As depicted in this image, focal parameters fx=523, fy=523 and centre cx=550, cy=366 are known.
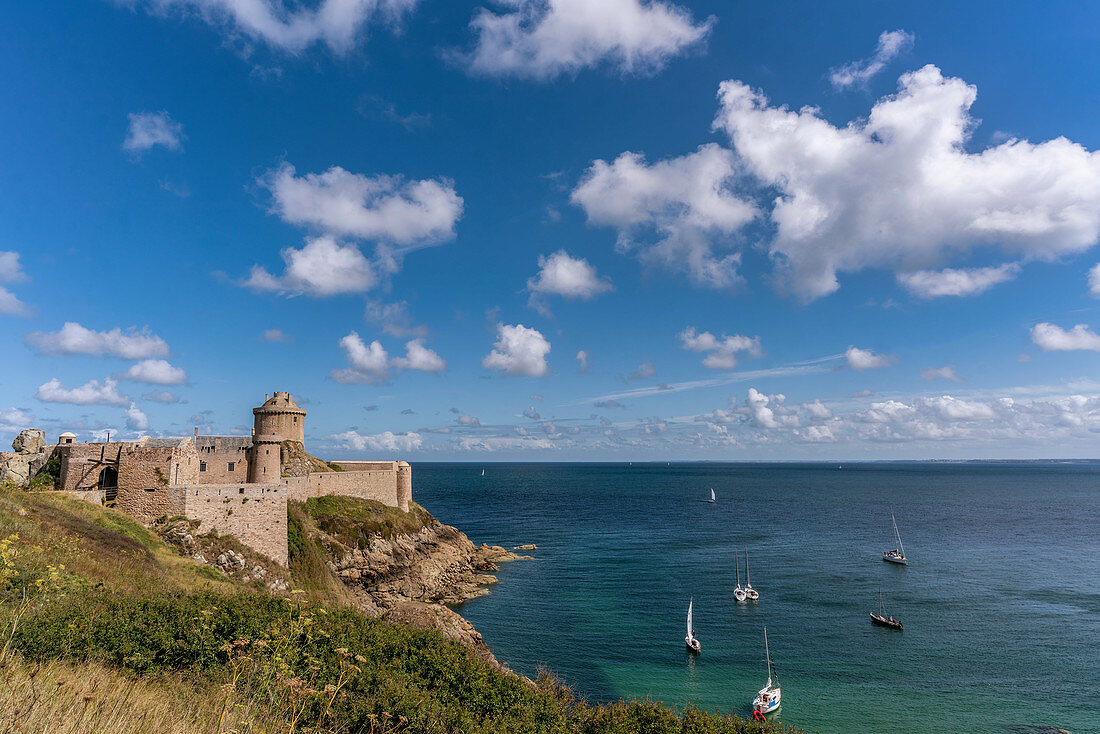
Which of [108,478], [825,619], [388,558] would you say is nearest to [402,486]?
[388,558]

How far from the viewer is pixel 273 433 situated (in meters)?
50.2

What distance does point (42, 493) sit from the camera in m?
27.0

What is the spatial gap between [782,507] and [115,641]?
14276cm

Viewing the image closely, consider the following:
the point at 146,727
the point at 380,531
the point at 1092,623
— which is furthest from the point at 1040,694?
the point at 380,531

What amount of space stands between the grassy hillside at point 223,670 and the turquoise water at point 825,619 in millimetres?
17112

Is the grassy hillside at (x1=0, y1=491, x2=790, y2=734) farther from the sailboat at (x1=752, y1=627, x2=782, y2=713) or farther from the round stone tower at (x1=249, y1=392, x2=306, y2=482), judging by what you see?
the round stone tower at (x1=249, y1=392, x2=306, y2=482)

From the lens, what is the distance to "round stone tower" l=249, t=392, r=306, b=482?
156ft

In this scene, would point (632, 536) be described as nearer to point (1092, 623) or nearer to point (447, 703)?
point (1092, 623)

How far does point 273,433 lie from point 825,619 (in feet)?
180

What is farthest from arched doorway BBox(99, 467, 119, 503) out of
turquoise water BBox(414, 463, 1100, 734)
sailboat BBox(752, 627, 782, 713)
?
sailboat BBox(752, 627, 782, 713)

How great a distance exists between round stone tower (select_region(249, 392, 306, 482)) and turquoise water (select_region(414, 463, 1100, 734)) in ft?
75.1

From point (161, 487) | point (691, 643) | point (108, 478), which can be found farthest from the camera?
point (691, 643)

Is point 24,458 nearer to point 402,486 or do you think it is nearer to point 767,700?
point 402,486

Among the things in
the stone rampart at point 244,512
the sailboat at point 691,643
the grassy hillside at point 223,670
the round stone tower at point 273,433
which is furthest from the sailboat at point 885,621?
the round stone tower at point 273,433
